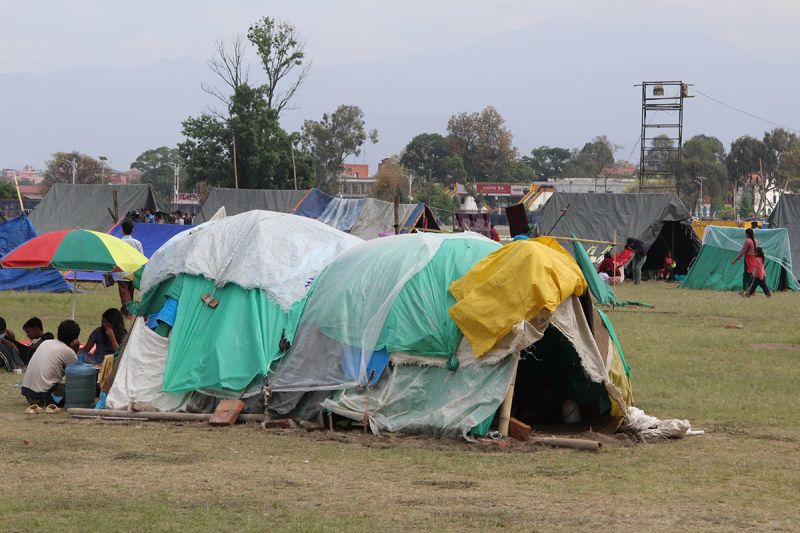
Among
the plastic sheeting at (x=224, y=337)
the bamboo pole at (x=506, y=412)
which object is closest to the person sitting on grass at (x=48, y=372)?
the plastic sheeting at (x=224, y=337)

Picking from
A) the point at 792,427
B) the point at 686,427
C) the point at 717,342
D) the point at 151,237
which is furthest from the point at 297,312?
the point at 151,237

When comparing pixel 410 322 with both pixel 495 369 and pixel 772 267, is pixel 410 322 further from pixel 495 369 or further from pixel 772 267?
pixel 772 267

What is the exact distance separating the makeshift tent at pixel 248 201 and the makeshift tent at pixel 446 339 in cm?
2734

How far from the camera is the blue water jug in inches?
477

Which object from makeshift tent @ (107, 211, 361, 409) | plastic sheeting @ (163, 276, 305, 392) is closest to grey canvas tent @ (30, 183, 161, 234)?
makeshift tent @ (107, 211, 361, 409)

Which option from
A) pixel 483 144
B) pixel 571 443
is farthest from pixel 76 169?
pixel 571 443

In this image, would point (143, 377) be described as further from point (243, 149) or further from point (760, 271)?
point (243, 149)

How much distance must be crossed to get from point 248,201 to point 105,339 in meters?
27.3

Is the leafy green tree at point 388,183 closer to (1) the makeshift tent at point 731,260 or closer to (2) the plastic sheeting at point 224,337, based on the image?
(1) the makeshift tent at point 731,260

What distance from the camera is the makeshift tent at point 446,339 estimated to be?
10.5m

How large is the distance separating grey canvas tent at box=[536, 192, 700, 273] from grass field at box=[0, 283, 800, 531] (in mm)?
22491

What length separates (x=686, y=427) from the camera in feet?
35.3

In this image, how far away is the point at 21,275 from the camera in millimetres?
25406

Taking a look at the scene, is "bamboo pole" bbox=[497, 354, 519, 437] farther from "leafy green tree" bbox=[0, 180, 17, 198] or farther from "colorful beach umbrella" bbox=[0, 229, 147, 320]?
"leafy green tree" bbox=[0, 180, 17, 198]
